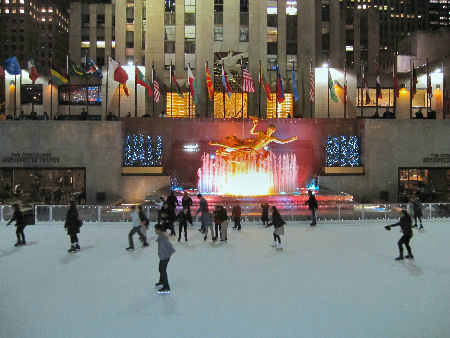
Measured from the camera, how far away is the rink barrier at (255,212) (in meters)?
19.1

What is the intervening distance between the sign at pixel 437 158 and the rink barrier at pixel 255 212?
1248cm

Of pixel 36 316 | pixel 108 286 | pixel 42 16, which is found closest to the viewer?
pixel 36 316

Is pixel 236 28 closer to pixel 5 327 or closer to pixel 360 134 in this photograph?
pixel 360 134

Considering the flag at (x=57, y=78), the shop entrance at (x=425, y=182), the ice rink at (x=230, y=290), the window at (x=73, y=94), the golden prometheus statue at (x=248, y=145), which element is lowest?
the ice rink at (x=230, y=290)

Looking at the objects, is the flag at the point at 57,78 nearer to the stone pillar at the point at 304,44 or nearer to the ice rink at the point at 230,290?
the ice rink at the point at 230,290

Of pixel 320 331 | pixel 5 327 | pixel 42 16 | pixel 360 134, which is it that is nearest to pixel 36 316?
pixel 5 327

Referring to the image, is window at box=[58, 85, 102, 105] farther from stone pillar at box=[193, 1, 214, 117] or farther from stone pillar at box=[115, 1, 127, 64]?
stone pillar at box=[193, 1, 214, 117]

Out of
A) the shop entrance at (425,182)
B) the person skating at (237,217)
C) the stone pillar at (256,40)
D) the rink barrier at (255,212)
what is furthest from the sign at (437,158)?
the person skating at (237,217)

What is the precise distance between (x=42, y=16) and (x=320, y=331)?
134 metres

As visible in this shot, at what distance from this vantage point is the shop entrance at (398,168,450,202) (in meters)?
30.8

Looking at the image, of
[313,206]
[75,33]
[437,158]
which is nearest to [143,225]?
[313,206]

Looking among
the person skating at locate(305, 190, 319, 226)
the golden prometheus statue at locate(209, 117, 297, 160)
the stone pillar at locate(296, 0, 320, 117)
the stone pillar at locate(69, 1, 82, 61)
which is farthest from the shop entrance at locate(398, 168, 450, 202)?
the stone pillar at locate(69, 1, 82, 61)

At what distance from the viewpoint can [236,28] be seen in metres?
43.2

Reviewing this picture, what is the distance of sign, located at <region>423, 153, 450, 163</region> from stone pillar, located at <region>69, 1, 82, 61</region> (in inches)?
1923
